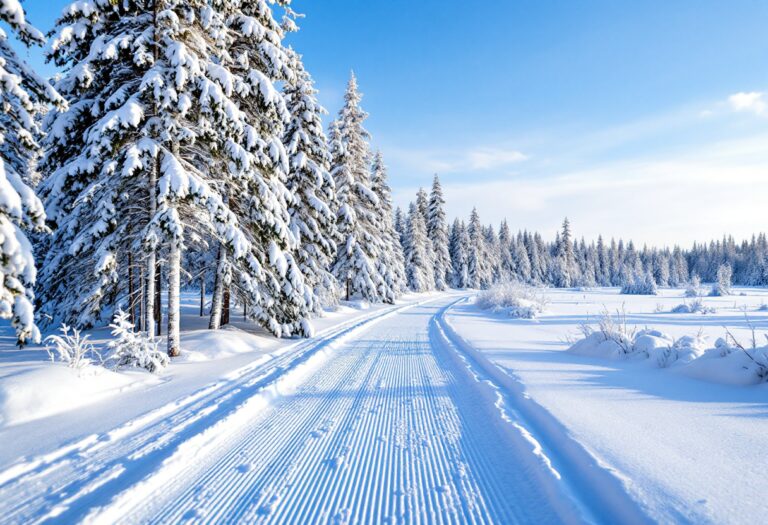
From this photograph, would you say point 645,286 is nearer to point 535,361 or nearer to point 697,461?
point 535,361

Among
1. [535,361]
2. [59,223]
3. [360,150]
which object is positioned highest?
[360,150]

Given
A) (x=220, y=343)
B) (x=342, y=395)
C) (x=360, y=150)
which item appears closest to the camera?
(x=342, y=395)

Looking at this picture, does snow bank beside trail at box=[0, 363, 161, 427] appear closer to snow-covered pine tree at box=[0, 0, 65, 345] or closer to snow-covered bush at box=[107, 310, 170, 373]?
snow-covered bush at box=[107, 310, 170, 373]

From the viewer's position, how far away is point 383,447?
12.7 feet

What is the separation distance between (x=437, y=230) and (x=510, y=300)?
105ft

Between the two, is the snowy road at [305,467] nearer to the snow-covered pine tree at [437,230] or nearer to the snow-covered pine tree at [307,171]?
the snow-covered pine tree at [307,171]

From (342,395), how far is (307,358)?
2920mm

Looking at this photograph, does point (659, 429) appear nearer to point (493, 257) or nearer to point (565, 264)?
point (493, 257)

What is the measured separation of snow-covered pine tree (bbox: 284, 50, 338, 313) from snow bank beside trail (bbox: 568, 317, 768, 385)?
12.0m

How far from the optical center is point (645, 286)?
5306 centimetres

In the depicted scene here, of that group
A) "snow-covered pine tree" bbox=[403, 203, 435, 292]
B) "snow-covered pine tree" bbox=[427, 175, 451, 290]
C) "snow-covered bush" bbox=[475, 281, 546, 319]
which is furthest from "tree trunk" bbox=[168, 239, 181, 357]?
"snow-covered pine tree" bbox=[427, 175, 451, 290]

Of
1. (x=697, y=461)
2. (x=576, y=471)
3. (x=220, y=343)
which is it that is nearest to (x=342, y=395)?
(x=576, y=471)

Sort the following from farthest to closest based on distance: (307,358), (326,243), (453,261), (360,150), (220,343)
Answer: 1. (453,261)
2. (360,150)
3. (326,243)
4. (220,343)
5. (307,358)

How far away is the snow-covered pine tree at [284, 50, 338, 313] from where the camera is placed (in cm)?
1739
